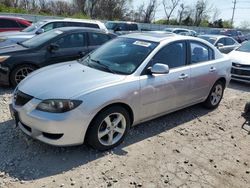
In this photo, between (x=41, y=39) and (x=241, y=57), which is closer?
(x=41, y=39)

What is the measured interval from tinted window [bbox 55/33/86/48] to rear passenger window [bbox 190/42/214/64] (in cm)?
315

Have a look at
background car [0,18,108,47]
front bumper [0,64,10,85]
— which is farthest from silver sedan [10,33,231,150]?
background car [0,18,108,47]

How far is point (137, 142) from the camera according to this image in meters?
4.19

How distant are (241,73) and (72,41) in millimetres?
5147

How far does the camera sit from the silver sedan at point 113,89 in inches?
133

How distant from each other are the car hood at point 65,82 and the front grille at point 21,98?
1.9 inches

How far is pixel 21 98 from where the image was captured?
3.63 m

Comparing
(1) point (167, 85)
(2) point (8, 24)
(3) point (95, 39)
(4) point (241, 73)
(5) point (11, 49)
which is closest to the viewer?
(1) point (167, 85)

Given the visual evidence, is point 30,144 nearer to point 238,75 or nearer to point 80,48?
point 80,48

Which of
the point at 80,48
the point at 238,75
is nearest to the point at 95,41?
the point at 80,48

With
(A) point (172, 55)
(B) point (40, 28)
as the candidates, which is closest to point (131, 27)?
(B) point (40, 28)

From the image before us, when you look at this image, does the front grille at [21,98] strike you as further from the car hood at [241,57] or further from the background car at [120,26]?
the background car at [120,26]

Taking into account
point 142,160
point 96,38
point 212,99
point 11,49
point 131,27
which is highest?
point 96,38

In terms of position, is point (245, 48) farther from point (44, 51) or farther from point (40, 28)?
point (40, 28)
